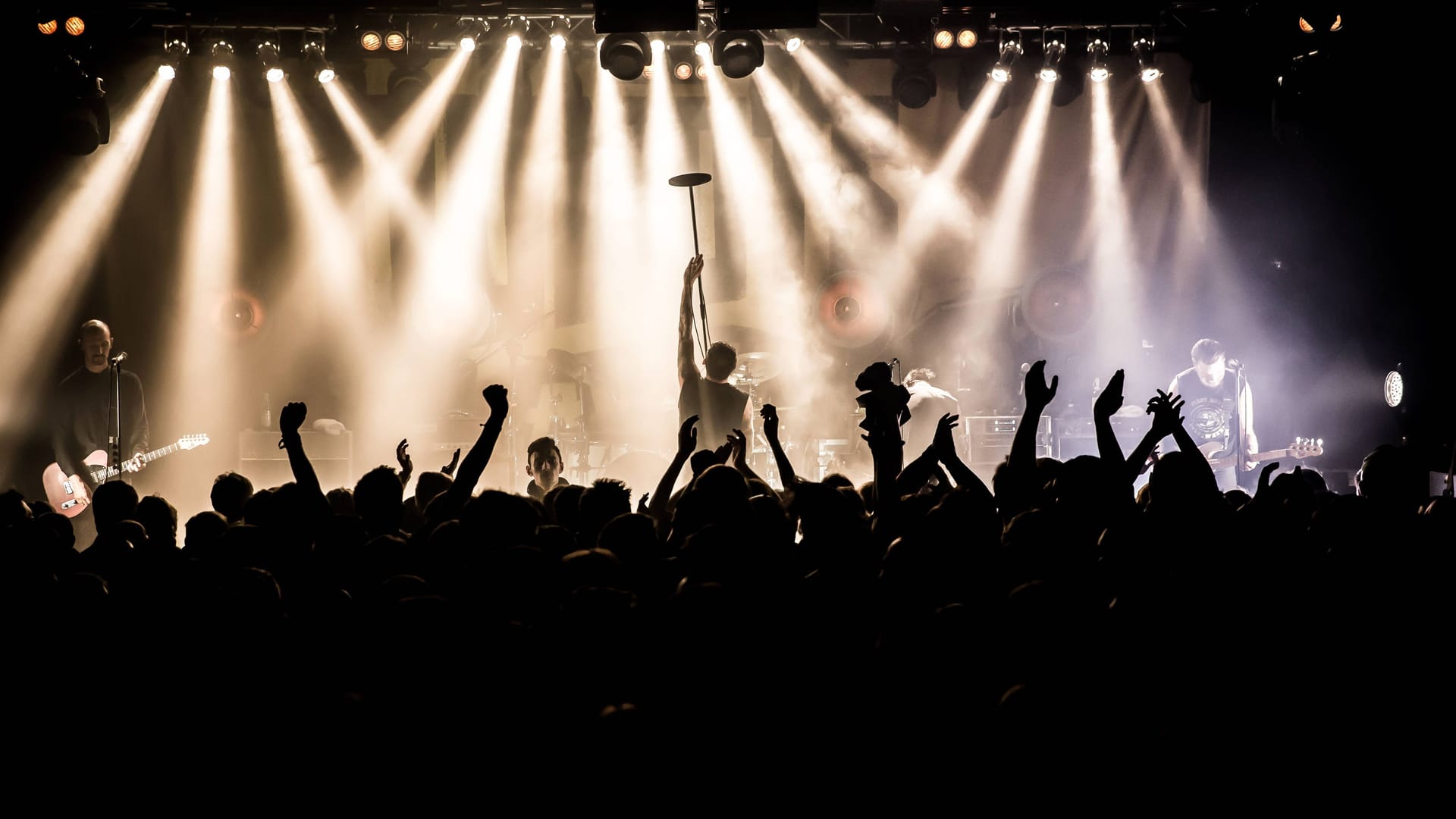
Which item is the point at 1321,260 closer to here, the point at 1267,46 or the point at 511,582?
the point at 1267,46

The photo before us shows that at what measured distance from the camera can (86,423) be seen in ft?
24.2

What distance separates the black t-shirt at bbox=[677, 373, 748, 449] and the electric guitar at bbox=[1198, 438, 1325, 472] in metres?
4.10

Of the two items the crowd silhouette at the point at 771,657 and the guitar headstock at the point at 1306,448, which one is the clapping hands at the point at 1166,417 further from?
the guitar headstock at the point at 1306,448

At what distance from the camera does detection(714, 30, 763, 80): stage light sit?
8.06 m

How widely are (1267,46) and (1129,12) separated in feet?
3.79

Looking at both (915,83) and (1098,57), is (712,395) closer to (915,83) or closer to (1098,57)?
(915,83)

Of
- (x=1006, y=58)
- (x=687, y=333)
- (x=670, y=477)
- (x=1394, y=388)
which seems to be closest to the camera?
(x=670, y=477)

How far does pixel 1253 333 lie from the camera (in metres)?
9.69

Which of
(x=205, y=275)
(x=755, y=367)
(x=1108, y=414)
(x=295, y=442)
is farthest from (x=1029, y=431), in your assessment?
(x=205, y=275)

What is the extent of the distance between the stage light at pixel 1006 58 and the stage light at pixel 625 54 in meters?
2.97

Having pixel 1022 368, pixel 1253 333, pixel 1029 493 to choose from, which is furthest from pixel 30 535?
pixel 1253 333

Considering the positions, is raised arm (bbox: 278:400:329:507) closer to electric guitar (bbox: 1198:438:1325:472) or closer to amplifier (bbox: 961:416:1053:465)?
amplifier (bbox: 961:416:1053:465)

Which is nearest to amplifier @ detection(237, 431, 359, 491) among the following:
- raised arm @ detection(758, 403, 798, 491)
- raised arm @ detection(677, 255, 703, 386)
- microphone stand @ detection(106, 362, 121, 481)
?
microphone stand @ detection(106, 362, 121, 481)

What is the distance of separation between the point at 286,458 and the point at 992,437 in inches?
231
